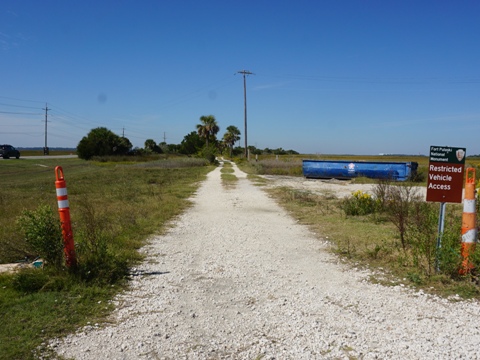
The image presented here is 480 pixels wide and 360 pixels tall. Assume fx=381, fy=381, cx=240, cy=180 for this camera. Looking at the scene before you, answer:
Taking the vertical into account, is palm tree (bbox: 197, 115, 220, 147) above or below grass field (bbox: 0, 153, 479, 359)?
above

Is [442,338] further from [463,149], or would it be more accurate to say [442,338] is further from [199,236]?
[199,236]

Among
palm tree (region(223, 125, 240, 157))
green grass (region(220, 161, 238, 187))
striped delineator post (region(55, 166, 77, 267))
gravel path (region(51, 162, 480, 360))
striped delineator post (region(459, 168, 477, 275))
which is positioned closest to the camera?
gravel path (region(51, 162, 480, 360))

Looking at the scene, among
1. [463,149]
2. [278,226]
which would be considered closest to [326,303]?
[463,149]

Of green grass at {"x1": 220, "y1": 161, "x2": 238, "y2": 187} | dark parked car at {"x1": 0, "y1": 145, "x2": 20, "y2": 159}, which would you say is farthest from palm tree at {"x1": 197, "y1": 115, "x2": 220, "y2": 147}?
green grass at {"x1": 220, "y1": 161, "x2": 238, "y2": 187}

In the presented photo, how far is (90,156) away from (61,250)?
2683 inches

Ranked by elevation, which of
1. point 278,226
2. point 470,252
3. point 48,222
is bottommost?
point 278,226

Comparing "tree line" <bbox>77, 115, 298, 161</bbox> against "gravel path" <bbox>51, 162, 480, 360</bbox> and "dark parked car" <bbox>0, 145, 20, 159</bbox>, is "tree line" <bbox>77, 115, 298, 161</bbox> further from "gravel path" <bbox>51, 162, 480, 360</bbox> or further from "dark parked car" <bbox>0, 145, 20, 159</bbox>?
"gravel path" <bbox>51, 162, 480, 360</bbox>

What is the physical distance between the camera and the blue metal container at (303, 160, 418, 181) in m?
24.0

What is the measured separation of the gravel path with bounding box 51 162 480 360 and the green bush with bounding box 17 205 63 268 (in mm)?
1012

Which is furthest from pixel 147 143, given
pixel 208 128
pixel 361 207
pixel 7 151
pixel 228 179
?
pixel 361 207

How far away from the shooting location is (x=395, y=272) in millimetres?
4957

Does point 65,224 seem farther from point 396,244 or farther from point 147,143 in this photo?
point 147,143

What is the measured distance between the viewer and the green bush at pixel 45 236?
4543 millimetres

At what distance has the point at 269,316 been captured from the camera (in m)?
3.72
